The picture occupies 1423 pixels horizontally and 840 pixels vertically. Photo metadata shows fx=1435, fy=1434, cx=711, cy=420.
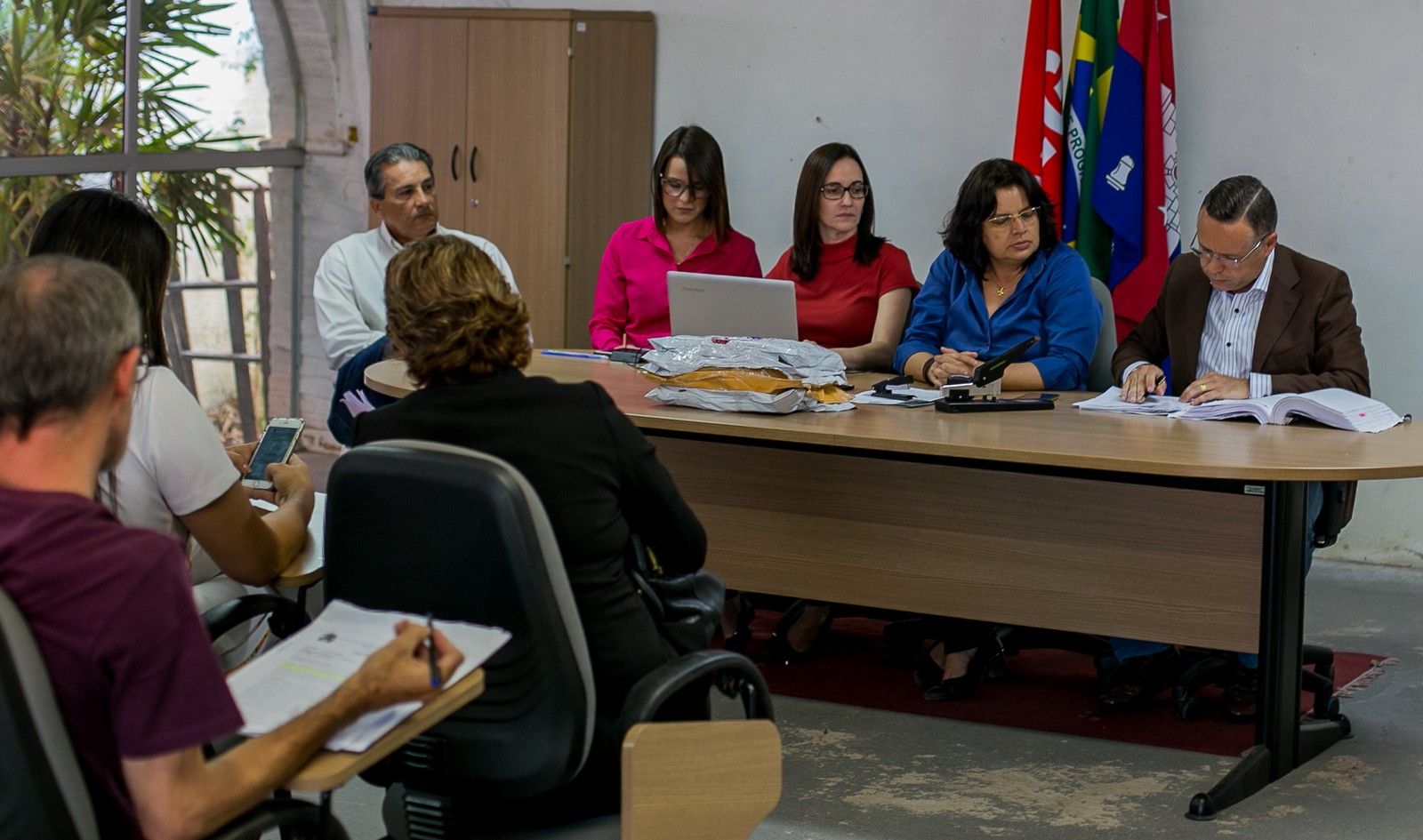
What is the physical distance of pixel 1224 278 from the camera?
11.2ft

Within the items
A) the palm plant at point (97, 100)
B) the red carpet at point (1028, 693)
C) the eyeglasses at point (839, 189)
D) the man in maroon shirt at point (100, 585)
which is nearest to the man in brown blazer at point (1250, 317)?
the red carpet at point (1028, 693)

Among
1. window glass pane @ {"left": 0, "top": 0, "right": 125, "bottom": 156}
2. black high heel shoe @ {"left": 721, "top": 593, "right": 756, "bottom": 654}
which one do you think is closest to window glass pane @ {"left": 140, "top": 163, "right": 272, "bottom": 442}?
window glass pane @ {"left": 0, "top": 0, "right": 125, "bottom": 156}

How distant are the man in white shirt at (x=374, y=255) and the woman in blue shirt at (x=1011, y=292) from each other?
1.33m

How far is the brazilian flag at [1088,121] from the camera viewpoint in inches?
196

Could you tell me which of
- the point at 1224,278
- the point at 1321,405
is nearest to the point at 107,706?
the point at 1321,405

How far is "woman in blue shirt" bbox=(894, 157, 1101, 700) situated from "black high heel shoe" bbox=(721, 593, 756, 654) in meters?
0.52

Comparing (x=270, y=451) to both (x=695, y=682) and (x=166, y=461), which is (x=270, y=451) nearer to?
(x=166, y=461)

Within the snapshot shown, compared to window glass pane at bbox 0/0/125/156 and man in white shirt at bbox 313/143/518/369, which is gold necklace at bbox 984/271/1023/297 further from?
window glass pane at bbox 0/0/125/156

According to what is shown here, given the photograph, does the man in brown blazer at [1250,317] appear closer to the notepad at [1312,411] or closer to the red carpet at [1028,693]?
the notepad at [1312,411]

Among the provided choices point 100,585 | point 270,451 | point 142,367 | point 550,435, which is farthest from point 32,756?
point 270,451

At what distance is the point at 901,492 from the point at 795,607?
28.8 inches

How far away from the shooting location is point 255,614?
2.13m

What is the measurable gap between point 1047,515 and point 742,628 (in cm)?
108

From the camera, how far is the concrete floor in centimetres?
277
